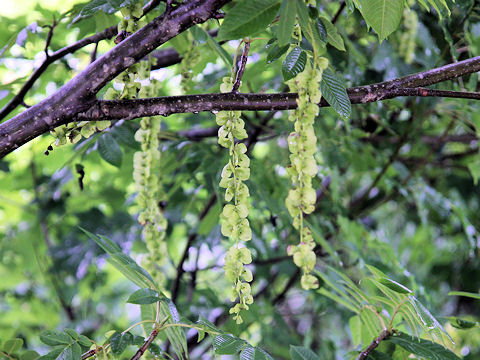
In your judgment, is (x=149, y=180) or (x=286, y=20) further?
(x=149, y=180)

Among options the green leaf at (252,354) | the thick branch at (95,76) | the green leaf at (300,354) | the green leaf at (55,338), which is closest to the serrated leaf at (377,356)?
the green leaf at (300,354)

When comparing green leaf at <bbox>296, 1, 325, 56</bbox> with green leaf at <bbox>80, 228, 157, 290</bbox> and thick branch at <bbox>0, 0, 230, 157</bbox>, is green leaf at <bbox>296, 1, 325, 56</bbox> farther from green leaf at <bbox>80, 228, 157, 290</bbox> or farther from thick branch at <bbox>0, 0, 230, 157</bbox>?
green leaf at <bbox>80, 228, 157, 290</bbox>

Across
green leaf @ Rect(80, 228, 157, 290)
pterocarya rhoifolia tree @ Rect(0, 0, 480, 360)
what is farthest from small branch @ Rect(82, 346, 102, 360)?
green leaf @ Rect(80, 228, 157, 290)

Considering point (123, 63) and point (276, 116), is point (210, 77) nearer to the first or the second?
point (276, 116)

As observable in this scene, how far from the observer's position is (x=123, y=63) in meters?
0.75

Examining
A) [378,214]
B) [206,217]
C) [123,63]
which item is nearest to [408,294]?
[123,63]

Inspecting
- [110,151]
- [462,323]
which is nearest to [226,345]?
[462,323]

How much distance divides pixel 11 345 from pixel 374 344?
63cm

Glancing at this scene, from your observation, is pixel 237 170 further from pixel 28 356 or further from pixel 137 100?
pixel 28 356

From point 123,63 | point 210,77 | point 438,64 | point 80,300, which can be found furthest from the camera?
point 80,300

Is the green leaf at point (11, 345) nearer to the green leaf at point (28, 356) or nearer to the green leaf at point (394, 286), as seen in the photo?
the green leaf at point (28, 356)

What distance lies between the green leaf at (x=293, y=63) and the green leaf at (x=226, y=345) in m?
0.41

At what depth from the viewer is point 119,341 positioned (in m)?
0.78

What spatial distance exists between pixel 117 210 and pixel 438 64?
1.32 meters
